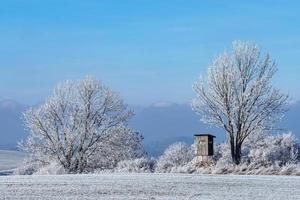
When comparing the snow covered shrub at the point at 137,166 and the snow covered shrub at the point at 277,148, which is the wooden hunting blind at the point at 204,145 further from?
the snow covered shrub at the point at 277,148

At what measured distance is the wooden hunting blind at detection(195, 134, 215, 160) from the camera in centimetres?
3625

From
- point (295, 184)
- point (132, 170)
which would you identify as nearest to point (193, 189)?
point (295, 184)

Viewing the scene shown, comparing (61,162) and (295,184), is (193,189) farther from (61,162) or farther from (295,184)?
(61,162)

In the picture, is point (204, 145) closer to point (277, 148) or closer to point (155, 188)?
point (155, 188)

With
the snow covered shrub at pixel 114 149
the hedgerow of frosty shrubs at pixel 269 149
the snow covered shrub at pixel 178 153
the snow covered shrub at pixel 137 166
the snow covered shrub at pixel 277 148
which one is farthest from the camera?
the snow covered shrub at pixel 178 153

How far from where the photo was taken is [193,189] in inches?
814

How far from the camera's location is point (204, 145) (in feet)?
122

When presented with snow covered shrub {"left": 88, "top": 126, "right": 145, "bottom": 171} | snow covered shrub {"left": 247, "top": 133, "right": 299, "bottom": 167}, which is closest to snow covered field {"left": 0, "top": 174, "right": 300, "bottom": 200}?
snow covered shrub {"left": 247, "top": 133, "right": 299, "bottom": 167}

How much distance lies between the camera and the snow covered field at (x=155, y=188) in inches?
742

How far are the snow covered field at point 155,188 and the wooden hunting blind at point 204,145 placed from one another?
1152 cm

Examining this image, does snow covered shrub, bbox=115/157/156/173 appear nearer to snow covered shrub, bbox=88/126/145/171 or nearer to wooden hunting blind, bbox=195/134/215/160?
wooden hunting blind, bbox=195/134/215/160

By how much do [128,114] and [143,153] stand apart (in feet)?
14.4

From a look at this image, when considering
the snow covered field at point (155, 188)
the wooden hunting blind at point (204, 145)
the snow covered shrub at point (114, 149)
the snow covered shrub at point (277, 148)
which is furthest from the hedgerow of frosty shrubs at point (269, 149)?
the snow covered field at point (155, 188)

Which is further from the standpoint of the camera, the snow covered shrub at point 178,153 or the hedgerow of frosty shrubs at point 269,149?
the snow covered shrub at point 178,153
